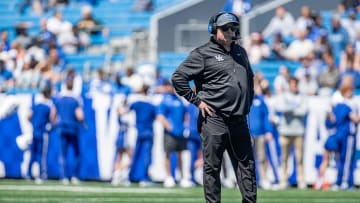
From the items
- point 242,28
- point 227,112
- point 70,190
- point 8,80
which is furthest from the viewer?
point 8,80

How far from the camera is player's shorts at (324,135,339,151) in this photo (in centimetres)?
1673

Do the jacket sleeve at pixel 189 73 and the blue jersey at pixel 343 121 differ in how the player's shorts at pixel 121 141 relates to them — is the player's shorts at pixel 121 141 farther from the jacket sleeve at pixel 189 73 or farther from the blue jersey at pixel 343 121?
the jacket sleeve at pixel 189 73

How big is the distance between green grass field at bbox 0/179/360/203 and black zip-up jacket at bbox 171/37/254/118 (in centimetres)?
334

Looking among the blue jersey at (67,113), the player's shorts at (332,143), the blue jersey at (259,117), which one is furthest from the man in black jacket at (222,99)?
the blue jersey at (67,113)

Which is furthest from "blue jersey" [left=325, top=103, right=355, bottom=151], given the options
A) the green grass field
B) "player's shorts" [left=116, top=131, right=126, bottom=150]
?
"player's shorts" [left=116, top=131, right=126, bottom=150]

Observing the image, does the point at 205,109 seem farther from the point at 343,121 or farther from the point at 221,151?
the point at 343,121

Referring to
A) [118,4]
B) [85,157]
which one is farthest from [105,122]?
[118,4]

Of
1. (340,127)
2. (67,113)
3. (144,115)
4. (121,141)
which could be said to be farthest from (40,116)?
(340,127)

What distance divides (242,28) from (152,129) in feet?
11.7

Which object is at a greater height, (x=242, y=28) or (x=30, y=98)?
(x=242, y=28)

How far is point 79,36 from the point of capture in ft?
76.0

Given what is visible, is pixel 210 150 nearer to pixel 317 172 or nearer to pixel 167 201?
pixel 167 201

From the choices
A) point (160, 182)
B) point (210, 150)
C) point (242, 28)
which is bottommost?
point (160, 182)

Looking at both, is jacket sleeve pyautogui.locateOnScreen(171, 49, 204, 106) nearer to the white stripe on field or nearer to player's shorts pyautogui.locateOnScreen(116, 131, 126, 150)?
the white stripe on field
